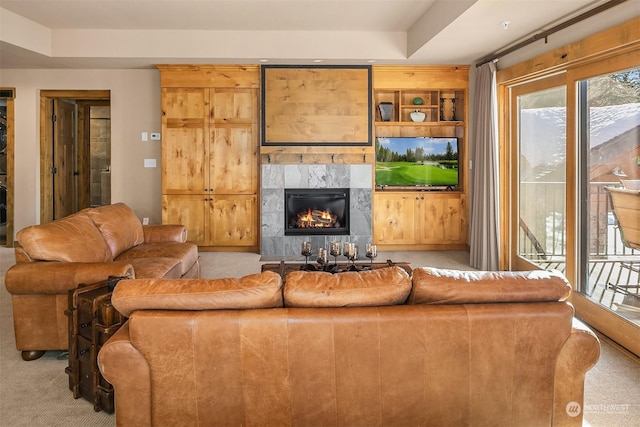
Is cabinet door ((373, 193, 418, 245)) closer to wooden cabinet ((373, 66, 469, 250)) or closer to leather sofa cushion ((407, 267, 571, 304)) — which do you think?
wooden cabinet ((373, 66, 469, 250))

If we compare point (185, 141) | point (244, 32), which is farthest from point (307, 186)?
point (244, 32)

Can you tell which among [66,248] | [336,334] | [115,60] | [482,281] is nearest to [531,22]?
[482,281]

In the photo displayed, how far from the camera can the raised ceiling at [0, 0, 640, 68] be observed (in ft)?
15.9

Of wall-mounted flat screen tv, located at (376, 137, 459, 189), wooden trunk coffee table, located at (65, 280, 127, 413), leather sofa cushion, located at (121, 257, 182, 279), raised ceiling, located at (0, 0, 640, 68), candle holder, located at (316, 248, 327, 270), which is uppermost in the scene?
raised ceiling, located at (0, 0, 640, 68)

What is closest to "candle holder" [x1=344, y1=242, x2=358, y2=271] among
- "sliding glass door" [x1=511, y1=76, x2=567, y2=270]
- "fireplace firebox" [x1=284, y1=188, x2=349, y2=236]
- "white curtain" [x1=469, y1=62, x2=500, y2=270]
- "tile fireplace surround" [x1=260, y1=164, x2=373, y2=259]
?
"sliding glass door" [x1=511, y1=76, x2=567, y2=270]

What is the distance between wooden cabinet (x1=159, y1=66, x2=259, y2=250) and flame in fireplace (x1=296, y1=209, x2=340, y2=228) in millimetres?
645

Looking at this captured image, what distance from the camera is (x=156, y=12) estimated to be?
5.16 m

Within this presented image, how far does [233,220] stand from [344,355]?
4986 mm

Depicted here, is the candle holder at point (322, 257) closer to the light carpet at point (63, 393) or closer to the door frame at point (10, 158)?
the light carpet at point (63, 393)

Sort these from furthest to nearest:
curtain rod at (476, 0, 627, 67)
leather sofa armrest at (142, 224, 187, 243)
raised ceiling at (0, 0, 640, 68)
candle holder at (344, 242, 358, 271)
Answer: raised ceiling at (0, 0, 640, 68) < leather sofa armrest at (142, 224, 187, 243) < candle holder at (344, 242, 358, 271) < curtain rod at (476, 0, 627, 67)

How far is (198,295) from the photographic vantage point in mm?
1787

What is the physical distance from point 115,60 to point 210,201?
217 cm

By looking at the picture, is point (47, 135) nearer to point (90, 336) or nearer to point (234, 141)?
point (234, 141)

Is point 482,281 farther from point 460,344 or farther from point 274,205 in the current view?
point 274,205
